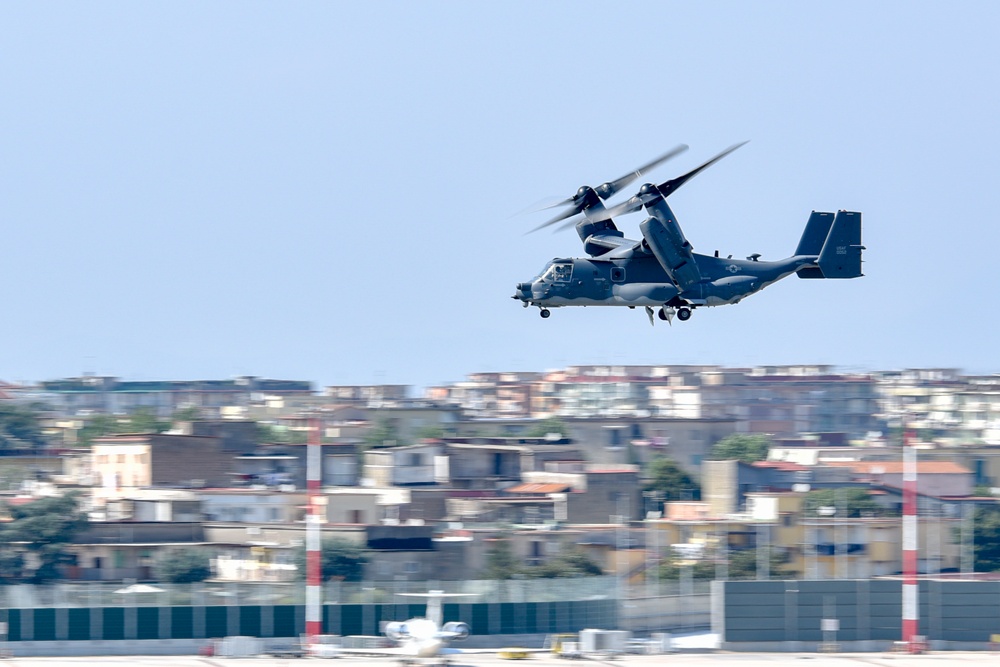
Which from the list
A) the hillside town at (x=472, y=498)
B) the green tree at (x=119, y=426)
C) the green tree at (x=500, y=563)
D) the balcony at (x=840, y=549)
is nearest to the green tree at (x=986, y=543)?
the hillside town at (x=472, y=498)

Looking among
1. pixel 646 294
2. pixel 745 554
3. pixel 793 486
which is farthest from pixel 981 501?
pixel 646 294

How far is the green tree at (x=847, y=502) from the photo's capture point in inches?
2554

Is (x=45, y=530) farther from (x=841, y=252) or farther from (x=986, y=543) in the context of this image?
(x=986, y=543)

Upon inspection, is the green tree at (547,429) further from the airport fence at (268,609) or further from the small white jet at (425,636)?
the small white jet at (425,636)

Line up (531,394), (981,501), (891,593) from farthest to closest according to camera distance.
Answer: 1. (531,394)
2. (981,501)
3. (891,593)

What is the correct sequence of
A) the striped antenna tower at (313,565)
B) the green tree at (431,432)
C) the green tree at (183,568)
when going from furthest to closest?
the green tree at (431,432), the green tree at (183,568), the striped antenna tower at (313,565)

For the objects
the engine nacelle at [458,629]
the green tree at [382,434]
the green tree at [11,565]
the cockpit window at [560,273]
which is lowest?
the green tree at [11,565]

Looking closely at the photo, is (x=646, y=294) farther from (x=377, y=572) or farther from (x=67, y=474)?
(x=67, y=474)

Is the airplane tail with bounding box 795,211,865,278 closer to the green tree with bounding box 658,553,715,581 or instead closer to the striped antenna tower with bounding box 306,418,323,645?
the striped antenna tower with bounding box 306,418,323,645

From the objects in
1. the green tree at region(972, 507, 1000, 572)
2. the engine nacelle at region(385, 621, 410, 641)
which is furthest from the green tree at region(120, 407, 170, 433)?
the engine nacelle at region(385, 621, 410, 641)

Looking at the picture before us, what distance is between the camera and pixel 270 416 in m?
133

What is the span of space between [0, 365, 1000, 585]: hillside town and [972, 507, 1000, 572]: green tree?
0.51 ft

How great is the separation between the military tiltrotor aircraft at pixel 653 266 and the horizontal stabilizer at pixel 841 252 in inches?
1.0

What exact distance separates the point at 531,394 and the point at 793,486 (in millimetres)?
84982
